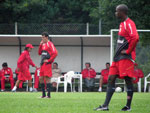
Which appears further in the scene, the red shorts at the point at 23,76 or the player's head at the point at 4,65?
the player's head at the point at 4,65

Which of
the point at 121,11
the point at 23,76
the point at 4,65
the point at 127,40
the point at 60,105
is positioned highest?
the point at 121,11

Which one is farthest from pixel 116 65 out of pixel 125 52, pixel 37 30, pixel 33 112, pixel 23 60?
pixel 37 30

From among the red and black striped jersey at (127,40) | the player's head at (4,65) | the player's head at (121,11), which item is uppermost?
the player's head at (121,11)

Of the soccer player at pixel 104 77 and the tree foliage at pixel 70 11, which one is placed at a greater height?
the tree foliage at pixel 70 11

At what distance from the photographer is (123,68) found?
27.2 ft

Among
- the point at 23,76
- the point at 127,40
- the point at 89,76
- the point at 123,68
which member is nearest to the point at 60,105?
the point at 123,68

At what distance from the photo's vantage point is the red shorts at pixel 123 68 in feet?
27.2

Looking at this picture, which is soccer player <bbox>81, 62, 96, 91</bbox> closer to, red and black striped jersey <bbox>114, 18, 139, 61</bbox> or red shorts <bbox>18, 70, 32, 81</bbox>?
red shorts <bbox>18, 70, 32, 81</bbox>

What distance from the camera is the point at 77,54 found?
22.8m

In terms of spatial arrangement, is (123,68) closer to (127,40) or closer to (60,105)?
(127,40)

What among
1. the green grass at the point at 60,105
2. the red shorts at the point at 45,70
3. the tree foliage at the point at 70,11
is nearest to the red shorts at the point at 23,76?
the red shorts at the point at 45,70

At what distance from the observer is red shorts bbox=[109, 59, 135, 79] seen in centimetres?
830

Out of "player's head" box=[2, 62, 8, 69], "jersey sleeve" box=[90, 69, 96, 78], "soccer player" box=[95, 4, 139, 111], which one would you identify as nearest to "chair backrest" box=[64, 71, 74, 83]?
"jersey sleeve" box=[90, 69, 96, 78]

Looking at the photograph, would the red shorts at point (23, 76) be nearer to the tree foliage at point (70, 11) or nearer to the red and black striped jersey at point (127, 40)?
the tree foliage at point (70, 11)
